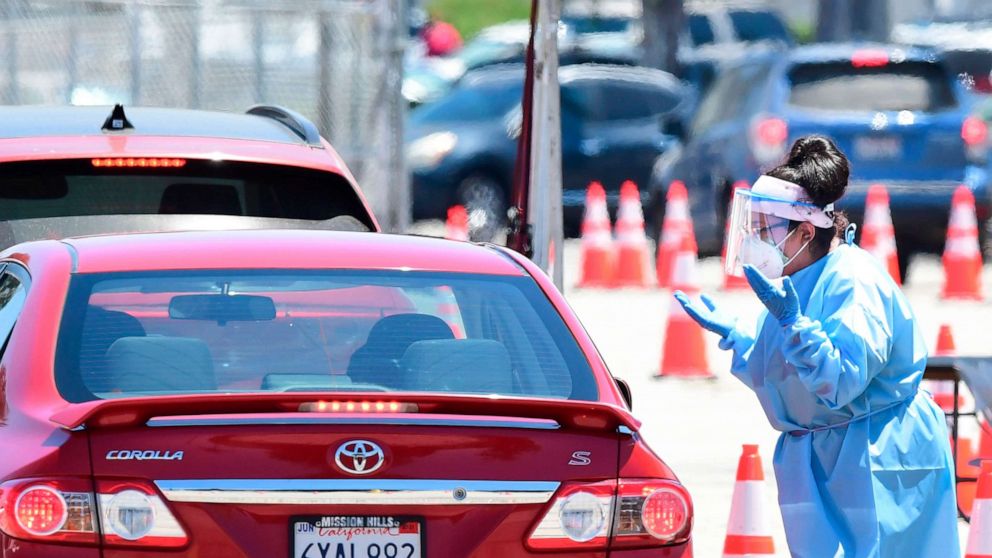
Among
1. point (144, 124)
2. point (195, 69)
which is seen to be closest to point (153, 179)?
point (144, 124)

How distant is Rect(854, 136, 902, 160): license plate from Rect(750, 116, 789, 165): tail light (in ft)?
1.80

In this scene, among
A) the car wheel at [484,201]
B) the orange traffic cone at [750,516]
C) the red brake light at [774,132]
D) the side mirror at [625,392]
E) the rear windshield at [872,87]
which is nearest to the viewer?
the side mirror at [625,392]

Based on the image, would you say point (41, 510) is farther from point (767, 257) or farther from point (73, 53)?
point (73, 53)

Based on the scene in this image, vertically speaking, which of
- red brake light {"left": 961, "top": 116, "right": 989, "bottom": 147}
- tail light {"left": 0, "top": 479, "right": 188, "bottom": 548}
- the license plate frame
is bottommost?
the license plate frame

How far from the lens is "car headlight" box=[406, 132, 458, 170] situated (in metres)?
22.6

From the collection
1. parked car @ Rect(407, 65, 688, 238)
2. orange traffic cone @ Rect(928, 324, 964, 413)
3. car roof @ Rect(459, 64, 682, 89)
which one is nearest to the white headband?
orange traffic cone @ Rect(928, 324, 964, 413)

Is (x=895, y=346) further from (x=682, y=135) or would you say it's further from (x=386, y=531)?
(x=682, y=135)

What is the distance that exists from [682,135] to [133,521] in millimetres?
16574

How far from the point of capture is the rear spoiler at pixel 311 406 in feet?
14.9

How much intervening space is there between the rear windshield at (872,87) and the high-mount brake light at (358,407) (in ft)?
43.1

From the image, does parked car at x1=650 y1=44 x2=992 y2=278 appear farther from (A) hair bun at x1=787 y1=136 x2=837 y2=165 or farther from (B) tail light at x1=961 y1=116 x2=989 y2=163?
(A) hair bun at x1=787 y1=136 x2=837 y2=165

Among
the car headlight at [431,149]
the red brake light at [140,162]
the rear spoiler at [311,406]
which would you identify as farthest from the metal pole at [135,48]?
the rear spoiler at [311,406]

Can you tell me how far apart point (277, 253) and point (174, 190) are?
2.37 m

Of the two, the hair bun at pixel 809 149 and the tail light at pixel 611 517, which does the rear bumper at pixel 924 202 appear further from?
the tail light at pixel 611 517
